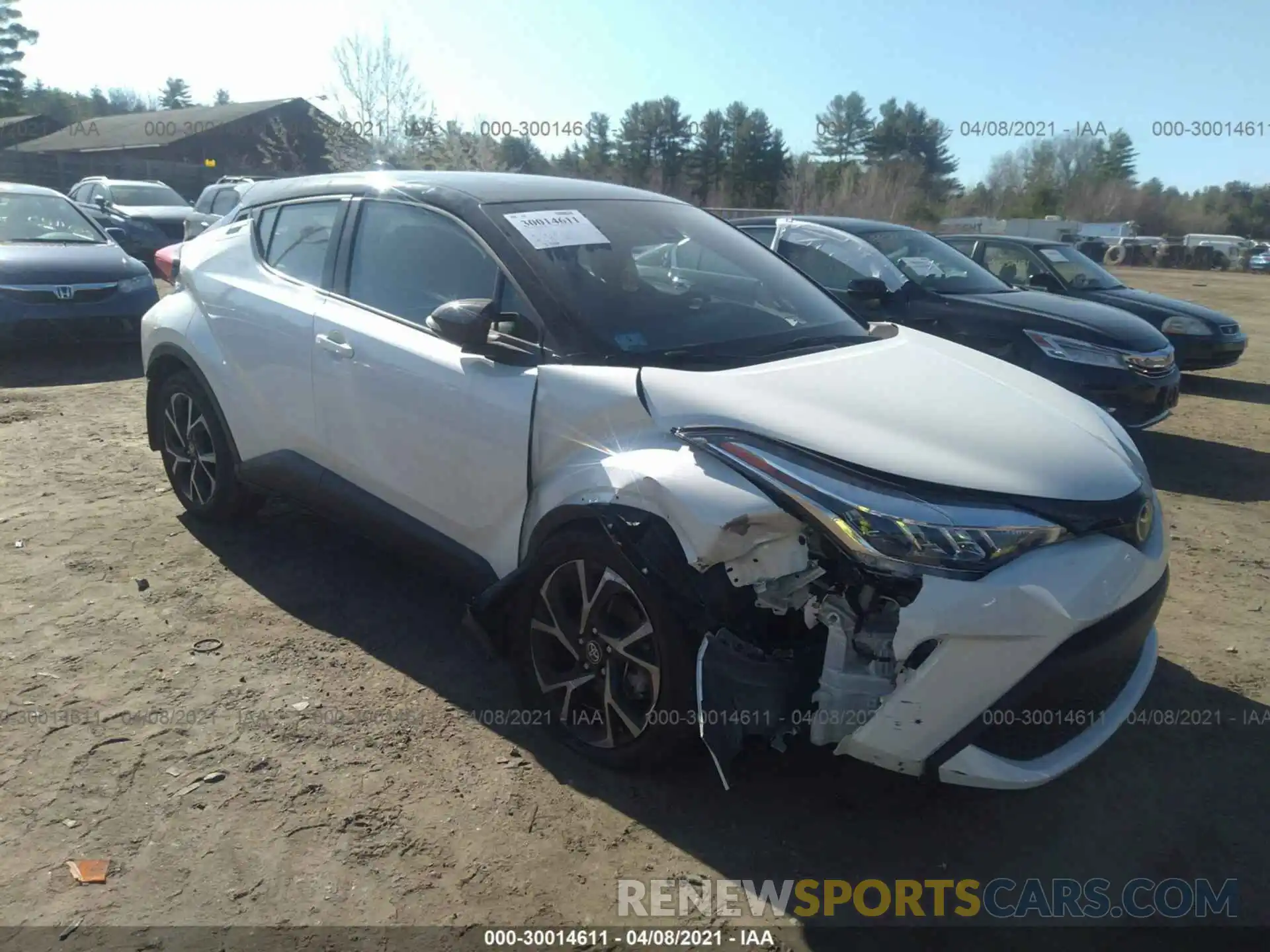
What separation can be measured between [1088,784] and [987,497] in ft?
4.17

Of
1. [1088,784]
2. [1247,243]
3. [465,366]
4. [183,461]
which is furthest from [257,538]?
[1247,243]

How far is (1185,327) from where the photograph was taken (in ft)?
32.9

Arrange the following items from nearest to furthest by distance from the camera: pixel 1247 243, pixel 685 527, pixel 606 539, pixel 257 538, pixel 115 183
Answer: pixel 685 527, pixel 606 539, pixel 257 538, pixel 115 183, pixel 1247 243

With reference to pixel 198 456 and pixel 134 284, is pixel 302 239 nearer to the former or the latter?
pixel 198 456

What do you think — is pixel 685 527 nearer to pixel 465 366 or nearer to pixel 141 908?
pixel 465 366

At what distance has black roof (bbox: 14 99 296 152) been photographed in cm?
4000

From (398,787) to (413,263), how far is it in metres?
1.96

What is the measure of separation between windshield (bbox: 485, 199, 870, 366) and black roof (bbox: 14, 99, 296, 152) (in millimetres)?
40939

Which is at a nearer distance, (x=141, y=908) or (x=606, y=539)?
(x=141, y=908)

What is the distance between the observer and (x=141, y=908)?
7.92ft

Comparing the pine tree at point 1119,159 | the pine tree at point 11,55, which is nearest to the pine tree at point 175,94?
the pine tree at point 11,55

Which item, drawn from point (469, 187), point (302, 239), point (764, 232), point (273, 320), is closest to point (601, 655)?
point (469, 187)

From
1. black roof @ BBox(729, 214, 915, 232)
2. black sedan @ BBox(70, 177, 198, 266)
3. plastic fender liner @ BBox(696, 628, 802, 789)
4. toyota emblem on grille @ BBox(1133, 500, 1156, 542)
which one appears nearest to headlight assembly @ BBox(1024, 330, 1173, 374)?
black roof @ BBox(729, 214, 915, 232)

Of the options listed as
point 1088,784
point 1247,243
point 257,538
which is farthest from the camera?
point 1247,243
